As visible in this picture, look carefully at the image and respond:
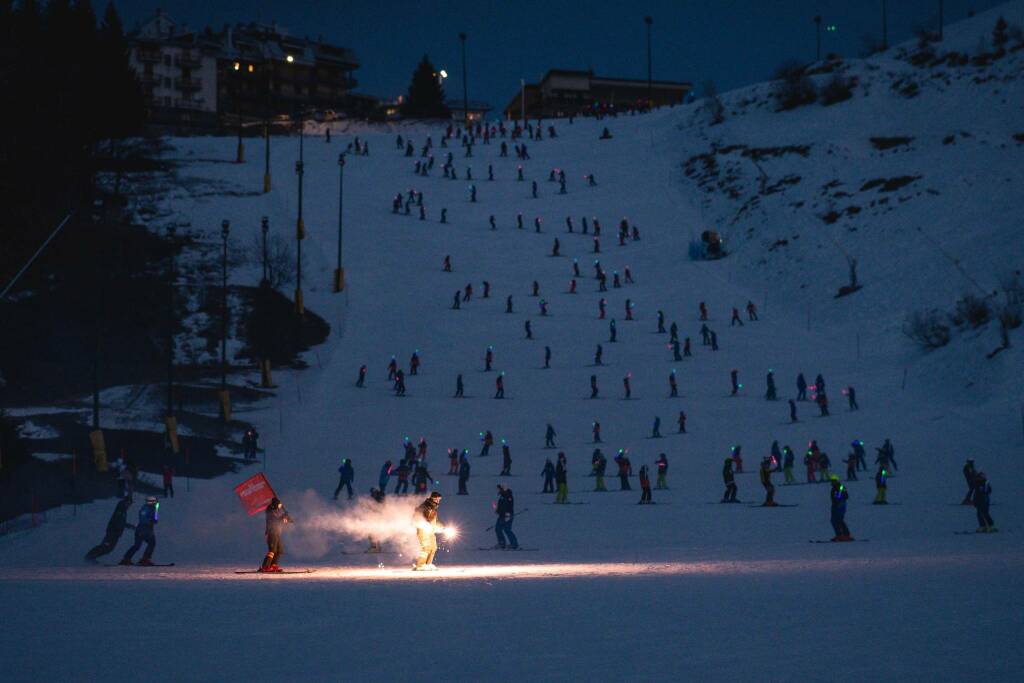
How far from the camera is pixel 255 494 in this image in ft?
54.3

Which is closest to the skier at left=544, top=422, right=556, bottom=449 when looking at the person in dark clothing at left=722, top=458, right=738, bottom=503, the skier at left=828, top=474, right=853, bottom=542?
the person in dark clothing at left=722, top=458, right=738, bottom=503

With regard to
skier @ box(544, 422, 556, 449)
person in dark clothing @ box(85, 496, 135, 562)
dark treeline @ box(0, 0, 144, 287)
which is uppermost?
dark treeline @ box(0, 0, 144, 287)

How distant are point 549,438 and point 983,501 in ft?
55.5

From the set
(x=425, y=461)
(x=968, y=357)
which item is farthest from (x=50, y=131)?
(x=968, y=357)

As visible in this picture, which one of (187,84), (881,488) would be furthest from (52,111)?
(187,84)

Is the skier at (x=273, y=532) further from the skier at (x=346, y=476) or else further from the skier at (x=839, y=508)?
the skier at (x=346, y=476)

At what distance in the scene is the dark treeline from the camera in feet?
125

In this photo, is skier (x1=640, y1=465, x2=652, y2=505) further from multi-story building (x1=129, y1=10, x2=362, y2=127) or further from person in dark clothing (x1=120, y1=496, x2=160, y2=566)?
multi-story building (x1=129, y1=10, x2=362, y2=127)

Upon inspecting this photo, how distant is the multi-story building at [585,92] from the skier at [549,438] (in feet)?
298

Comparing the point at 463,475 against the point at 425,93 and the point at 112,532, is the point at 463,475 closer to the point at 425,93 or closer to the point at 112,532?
the point at 112,532

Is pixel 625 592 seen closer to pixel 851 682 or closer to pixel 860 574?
pixel 860 574

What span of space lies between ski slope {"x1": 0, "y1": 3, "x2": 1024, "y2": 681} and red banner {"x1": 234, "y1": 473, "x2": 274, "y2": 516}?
118 cm

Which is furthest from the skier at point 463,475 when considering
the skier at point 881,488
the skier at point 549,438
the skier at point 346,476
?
the skier at point 881,488

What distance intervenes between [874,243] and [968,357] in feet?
65.4
